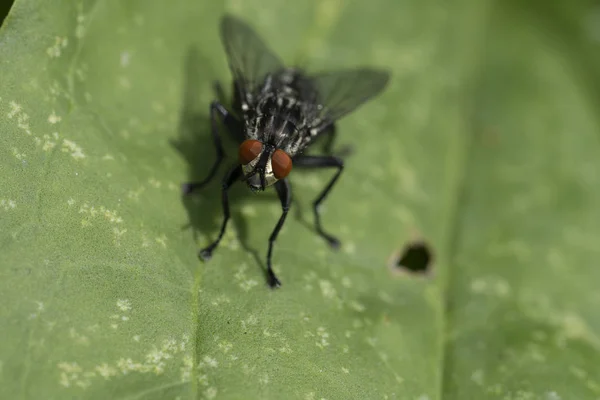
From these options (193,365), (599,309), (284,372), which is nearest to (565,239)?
(599,309)

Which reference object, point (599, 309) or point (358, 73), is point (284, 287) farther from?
point (599, 309)

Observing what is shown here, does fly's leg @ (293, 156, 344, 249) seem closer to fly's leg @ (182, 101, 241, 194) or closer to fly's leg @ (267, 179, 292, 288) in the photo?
fly's leg @ (267, 179, 292, 288)

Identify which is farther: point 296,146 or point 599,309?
point 599,309

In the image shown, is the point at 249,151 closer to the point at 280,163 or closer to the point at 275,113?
the point at 280,163

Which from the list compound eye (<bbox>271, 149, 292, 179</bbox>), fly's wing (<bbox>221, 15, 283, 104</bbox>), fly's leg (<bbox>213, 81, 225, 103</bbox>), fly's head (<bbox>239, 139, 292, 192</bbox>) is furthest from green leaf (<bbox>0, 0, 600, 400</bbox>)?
compound eye (<bbox>271, 149, 292, 179</bbox>)

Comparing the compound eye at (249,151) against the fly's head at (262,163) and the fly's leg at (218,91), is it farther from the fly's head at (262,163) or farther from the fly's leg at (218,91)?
the fly's leg at (218,91)

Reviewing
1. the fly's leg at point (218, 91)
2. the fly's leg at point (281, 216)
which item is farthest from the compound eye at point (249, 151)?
the fly's leg at point (218, 91)
